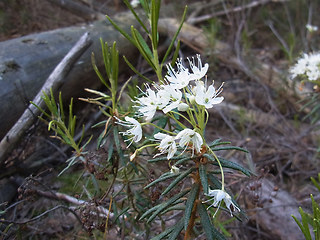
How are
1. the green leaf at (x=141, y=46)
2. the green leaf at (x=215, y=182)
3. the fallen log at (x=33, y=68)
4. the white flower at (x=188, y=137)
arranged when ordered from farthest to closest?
1. the fallen log at (x=33, y=68)
2. the green leaf at (x=141, y=46)
3. the green leaf at (x=215, y=182)
4. the white flower at (x=188, y=137)

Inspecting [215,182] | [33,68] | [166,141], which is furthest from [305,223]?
[33,68]

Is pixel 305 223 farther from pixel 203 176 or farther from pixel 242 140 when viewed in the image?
pixel 242 140

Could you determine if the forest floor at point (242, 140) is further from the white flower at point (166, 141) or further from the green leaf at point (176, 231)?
the white flower at point (166, 141)

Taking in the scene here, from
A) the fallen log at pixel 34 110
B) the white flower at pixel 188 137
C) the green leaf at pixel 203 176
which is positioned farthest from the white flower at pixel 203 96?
the fallen log at pixel 34 110

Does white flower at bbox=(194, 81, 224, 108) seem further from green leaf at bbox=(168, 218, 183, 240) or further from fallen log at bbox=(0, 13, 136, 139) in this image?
fallen log at bbox=(0, 13, 136, 139)

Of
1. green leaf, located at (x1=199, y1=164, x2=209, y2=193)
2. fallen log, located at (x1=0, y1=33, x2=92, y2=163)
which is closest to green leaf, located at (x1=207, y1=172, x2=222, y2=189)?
green leaf, located at (x1=199, y1=164, x2=209, y2=193)

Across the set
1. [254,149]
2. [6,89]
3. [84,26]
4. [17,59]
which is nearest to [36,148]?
[6,89]
